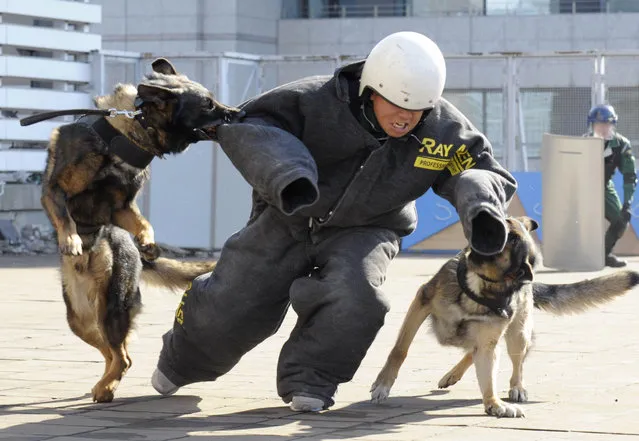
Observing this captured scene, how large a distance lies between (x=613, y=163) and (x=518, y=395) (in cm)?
1052

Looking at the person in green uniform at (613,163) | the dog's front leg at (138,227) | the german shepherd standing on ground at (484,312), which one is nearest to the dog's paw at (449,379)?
the german shepherd standing on ground at (484,312)

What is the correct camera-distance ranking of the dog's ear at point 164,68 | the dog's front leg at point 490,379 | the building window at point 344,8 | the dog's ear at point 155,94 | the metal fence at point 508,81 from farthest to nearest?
the building window at point 344,8 → the metal fence at point 508,81 → the dog's ear at point 164,68 → the dog's ear at point 155,94 → the dog's front leg at point 490,379

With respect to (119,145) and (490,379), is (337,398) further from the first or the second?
(119,145)

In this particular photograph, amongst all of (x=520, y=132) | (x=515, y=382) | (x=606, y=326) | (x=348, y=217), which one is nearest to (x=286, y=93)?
(x=348, y=217)

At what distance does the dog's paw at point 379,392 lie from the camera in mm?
6500

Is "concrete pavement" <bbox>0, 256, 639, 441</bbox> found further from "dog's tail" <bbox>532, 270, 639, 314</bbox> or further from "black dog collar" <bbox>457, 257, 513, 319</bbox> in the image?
"black dog collar" <bbox>457, 257, 513, 319</bbox>

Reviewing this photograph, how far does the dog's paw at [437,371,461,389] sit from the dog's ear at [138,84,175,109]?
2.04 metres

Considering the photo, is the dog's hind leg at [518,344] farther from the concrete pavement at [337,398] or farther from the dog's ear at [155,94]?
the dog's ear at [155,94]

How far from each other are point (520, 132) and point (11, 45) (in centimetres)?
719

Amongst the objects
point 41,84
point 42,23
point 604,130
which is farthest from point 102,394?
point 42,23

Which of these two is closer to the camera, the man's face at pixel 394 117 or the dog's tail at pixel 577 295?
the man's face at pixel 394 117

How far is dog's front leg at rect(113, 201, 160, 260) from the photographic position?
22.6ft

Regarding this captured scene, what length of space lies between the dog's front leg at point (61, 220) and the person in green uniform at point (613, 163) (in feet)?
35.7

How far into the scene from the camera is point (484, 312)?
6.40m
